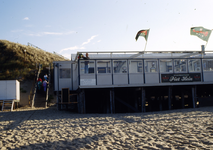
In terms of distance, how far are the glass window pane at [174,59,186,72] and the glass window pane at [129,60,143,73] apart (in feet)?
9.27

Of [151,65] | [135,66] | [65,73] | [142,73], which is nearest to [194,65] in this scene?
[151,65]

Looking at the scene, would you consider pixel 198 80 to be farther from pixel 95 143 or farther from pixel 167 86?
pixel 95 143

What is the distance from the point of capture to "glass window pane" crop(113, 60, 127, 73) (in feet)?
57.7

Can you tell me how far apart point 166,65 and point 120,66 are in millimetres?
Result: 3715

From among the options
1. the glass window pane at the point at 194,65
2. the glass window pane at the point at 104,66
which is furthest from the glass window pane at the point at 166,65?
the glass window pane at the point at 104,66

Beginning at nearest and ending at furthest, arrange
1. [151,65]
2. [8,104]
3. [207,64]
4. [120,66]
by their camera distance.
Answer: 1. [120,66]
2. [151,65]
3. [207,64]
4. [8,104]

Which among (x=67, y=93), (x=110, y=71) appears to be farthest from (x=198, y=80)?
(x=67, y=93)

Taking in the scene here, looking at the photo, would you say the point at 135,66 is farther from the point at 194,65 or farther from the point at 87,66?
the point at 194,65

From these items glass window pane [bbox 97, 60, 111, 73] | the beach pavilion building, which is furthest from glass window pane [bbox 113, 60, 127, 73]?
glass window pane [bbox 97, 60, 111, 73]

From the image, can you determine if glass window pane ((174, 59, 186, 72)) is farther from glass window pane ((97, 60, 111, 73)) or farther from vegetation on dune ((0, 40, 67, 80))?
vegetation on dune ((0, 40, 67, 80))

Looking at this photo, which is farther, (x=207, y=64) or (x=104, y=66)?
(x=207, y=64)

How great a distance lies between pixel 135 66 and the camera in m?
17.9

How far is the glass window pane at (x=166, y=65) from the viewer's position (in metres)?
18.1

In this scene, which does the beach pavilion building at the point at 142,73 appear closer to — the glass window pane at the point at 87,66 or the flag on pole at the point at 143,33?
the glass window pane at the point at 87,66
